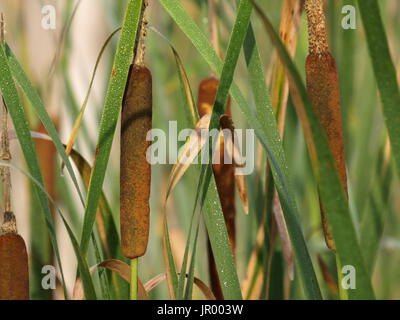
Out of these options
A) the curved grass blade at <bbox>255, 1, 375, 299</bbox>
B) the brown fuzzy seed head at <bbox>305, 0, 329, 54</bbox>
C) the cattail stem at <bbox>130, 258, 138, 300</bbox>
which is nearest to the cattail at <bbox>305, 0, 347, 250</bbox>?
the brown fuzzy seed head at <bbox>305, 0, 329, 54</bbox>

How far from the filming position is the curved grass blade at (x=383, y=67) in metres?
0.51

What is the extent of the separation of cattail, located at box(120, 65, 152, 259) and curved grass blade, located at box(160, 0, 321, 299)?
0.19 feet

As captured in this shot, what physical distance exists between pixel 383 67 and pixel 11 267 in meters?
0.38

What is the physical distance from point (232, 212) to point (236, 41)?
300 millimetres

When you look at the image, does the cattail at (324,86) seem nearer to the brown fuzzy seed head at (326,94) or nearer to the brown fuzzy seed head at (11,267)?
the brown fuzzy seed head at (326,94)

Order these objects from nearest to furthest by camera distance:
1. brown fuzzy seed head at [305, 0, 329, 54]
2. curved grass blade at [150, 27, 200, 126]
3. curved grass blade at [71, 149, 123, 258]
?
brown fuzzy seed head at [305, 0, 329, 54], curved grass blade at [150, 27, 200, 126], curved grass blade at [71, 149, 123, 258]

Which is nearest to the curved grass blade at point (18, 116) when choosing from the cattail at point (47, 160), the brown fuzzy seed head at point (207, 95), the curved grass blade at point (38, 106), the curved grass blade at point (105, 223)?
the curved grass blade at point (38, 106)

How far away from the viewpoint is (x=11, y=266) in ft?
2.20

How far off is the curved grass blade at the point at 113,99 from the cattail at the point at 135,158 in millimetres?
14

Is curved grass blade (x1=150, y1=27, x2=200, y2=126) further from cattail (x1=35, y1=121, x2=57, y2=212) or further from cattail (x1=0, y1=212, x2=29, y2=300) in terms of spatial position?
cattail (x1=35, y1=121, x2=57, y2=212)

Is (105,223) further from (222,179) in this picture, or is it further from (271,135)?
(271,135)

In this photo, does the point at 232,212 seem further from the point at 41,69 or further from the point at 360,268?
the point at 41,69

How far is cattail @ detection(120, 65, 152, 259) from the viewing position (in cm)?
66
